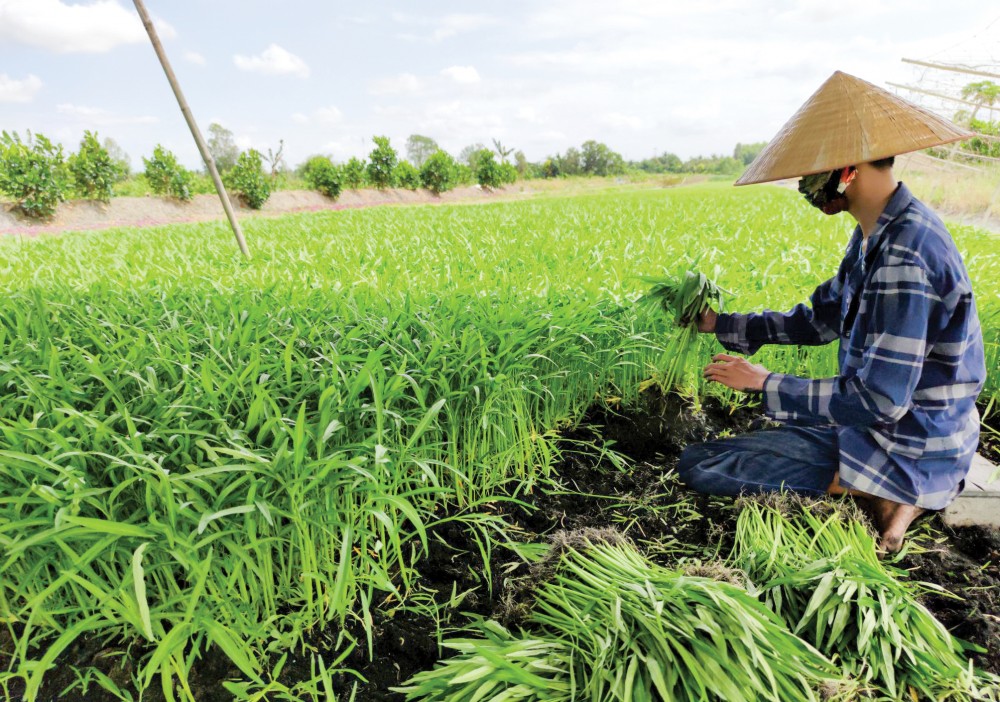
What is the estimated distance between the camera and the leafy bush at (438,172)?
111 ft

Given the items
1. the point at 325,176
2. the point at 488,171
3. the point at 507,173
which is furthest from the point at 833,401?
the point at 507,173

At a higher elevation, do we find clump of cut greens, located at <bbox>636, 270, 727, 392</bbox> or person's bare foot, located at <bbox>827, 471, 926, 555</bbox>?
clump of cut greens, located at <bbox>636, 270, 727, 392</bbox>

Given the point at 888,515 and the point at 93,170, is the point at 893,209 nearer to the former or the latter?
the point at 888,515

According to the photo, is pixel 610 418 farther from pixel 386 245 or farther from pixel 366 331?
pixel 386 245

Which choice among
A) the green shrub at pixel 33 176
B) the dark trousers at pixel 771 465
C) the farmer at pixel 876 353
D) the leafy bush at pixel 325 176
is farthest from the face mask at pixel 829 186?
the leafy bush at pixel 325 176

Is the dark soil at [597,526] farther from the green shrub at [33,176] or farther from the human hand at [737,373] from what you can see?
the green shrub at [33,176]

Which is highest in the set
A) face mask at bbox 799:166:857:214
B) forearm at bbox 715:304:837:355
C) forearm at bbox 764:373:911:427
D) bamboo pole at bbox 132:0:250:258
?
bamboo pole at bbox 132:0:250:258

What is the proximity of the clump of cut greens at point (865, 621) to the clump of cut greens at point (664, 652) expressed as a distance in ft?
0.38

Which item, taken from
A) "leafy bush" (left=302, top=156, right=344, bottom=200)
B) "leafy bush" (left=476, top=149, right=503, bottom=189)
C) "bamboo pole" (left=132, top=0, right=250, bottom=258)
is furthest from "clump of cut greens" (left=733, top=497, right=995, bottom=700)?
"leafy bush" (left=476, top=149, right=503, bottom=189)

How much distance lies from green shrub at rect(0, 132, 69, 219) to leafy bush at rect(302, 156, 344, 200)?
10897 mm

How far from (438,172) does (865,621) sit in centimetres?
3551

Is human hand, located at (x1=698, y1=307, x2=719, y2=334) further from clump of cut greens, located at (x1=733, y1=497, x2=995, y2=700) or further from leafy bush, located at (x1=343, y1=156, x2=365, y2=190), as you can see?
leafy bush, located at (x1=343, y1=156, x2=365, y2=190)

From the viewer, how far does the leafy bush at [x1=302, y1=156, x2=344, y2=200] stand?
27234mm

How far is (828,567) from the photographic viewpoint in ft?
4.25
